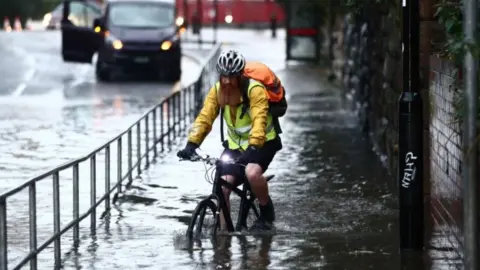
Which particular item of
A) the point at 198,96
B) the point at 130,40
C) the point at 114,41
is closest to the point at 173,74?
the point at 130,40

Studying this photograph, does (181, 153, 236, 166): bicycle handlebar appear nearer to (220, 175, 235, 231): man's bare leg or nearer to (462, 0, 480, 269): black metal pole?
(220, 175, 235, 231): man's bare leg

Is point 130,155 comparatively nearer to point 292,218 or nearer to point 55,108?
point 292,218

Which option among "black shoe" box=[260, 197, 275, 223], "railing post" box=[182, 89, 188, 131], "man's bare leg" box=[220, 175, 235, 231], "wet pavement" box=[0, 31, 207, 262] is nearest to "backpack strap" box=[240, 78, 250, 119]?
"man's bare leg" box=[220, 175, 235, 231]

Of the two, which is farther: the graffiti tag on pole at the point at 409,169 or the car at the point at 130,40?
the car at the point at 130,40

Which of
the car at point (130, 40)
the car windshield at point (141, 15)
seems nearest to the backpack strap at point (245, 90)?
the car at point (130, 40)

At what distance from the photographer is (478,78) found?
8.72 metres

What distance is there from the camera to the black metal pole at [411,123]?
10477 millimetres

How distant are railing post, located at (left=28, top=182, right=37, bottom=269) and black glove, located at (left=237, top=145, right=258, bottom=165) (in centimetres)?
223

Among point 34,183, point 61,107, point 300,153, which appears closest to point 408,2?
point 34,183

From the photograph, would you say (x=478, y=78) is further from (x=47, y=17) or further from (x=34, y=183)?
(x=47, y=17)

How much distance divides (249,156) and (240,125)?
450mm

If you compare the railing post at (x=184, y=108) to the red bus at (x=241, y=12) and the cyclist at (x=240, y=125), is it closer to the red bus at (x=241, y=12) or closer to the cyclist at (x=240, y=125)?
the cyclist at (x=240, y=125)

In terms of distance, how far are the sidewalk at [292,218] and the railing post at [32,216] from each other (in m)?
0.93

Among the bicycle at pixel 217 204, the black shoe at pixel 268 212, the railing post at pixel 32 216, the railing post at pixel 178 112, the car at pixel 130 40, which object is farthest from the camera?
the car at pixel 130 40
